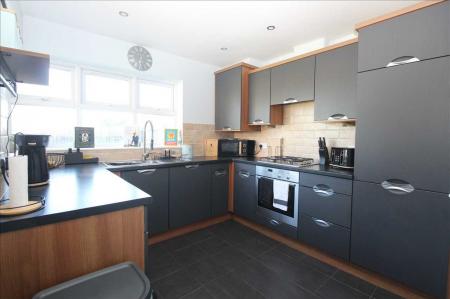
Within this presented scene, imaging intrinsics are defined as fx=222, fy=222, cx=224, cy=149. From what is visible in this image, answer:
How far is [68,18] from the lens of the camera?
2.29 m

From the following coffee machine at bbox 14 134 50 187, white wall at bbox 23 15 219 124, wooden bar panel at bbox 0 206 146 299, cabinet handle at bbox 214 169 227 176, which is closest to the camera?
wooden bar panel at bbox 0 206 146 299

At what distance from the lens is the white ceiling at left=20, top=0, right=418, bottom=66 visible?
6.68 feet

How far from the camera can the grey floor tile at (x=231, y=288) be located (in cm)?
168

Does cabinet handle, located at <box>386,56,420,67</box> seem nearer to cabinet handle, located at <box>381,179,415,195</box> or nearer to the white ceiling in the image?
the white ceiling

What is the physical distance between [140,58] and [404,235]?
11.0 ft

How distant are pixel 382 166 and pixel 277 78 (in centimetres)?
163

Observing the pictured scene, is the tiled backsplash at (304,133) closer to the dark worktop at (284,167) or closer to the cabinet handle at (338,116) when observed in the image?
the cabinet handle at (338,116)

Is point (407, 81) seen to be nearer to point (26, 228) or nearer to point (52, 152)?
point (26, 228)

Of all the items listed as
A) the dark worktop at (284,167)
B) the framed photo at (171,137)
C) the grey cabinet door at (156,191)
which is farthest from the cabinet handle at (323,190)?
the framed photo at (171,137)

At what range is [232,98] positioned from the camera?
339 centimetres

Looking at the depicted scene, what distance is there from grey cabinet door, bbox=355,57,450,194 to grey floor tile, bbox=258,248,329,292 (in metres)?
0.93

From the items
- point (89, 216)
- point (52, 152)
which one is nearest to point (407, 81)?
point (89, 216)

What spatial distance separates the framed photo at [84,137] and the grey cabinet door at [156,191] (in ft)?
2.13

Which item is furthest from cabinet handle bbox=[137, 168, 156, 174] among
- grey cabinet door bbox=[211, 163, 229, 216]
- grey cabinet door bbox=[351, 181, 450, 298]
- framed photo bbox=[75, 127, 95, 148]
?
grey cabinet door bbox=[351, 181, 450, 298]
